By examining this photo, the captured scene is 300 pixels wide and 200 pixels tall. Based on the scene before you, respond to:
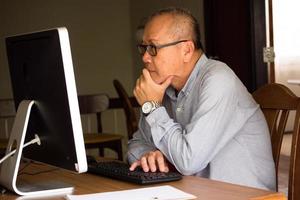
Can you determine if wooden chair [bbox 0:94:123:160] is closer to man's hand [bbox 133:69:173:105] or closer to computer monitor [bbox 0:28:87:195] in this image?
man's hand [bbox 133:69:173:105]

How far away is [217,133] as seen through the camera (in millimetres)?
1656

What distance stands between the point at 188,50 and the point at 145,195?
28.4 inches

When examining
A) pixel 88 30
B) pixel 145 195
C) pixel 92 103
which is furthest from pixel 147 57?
pixel 88 30

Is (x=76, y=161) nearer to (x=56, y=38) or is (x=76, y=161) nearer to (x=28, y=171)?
→ (x=56, y=38)

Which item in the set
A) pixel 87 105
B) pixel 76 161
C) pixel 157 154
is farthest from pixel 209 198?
pixel 87 105

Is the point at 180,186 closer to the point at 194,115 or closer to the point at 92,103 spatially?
the point at 194,115

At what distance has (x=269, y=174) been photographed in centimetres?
179

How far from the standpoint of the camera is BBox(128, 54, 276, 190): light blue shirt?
5.33 feet

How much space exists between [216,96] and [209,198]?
505mm

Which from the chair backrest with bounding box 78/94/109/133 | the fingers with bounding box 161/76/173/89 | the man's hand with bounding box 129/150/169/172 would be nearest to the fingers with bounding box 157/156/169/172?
the man's hand with bounding box 129/150/169/172

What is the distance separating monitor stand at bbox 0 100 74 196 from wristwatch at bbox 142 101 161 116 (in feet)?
1.15

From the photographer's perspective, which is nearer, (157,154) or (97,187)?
(97,187)

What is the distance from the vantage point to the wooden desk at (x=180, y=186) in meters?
1.28

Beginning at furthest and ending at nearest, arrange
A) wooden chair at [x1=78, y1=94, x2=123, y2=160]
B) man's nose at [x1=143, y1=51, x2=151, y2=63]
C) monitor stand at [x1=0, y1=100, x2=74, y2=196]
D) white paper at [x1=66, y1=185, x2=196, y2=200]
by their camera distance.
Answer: wooden chair at [x1=78, y1=94, x2=123, y2=160] < man's nose at [x1=143, y1=51, x2=151, y2=63] < monitor stand at [x1=0, y1=100, x2=74, y2=196] < white paper at [x1=66, y1=185, x2=196, y2=200]
